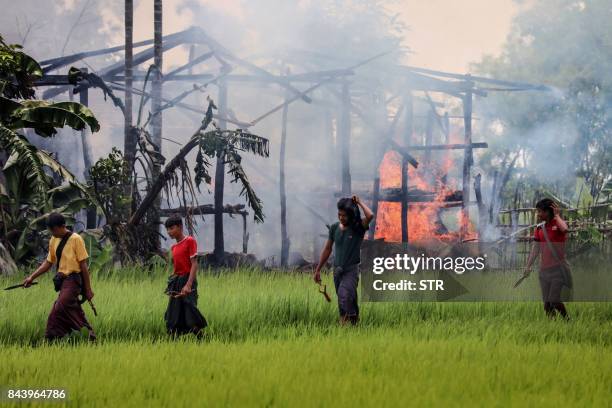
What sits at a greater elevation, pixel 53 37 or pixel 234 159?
pixel 53 37

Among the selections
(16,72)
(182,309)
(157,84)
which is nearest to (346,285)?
(182,309)

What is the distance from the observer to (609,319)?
12.4m

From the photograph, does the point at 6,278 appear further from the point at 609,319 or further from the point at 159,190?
the point at 609,319

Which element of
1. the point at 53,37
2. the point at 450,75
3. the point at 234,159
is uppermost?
the point at 53,37

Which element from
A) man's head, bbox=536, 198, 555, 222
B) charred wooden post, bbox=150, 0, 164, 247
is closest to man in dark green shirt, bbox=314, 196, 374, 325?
man's head, bbox=536, 198, 555, 222

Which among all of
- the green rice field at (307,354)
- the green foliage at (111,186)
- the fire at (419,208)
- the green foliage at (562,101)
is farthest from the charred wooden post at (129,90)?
the green foliage at (562,101)

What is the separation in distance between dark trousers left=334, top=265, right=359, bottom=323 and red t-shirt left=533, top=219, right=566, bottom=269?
7.29 ft

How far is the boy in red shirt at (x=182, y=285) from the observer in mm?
9109

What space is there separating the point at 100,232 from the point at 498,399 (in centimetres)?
1047

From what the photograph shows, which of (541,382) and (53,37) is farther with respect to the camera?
(53,37)

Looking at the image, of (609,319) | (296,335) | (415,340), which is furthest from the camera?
(609,319)

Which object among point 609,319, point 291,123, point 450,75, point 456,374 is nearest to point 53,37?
point 291,123

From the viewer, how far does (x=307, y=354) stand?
8469mm

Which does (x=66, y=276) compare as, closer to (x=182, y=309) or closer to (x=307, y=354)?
(x=182, y=309)
